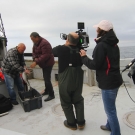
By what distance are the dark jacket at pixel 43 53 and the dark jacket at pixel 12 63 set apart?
384mm

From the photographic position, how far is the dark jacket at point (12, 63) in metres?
3.48

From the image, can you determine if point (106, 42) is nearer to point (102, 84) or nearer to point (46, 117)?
point (102, 84)

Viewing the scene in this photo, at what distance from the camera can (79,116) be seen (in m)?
2.54

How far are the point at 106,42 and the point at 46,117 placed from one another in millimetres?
1827

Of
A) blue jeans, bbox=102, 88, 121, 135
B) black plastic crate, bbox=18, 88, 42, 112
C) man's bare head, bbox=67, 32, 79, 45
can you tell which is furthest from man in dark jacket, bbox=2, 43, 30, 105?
blue jeans, bbox=102, 88, 121, 135

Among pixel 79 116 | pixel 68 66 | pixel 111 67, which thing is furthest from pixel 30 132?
pixel 111 67

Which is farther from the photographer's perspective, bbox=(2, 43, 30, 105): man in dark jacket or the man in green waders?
bbox=(2, 43, 30, 105): man in dark jacket

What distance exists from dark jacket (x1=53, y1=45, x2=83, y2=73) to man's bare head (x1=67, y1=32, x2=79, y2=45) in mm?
70

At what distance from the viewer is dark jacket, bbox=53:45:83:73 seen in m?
2.27

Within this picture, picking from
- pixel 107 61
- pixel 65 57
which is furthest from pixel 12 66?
pixel 107 61

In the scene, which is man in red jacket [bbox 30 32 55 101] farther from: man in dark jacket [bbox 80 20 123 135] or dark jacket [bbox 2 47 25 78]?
man in dark jacket [bbox 80 20 123 135]

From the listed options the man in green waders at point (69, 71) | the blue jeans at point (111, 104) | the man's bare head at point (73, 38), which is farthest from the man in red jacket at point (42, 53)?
the blue jeans at point (111, 104)

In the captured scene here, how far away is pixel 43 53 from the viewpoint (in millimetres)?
3572

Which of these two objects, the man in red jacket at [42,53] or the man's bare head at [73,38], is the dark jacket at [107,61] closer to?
the man's bare head at [73,38]
